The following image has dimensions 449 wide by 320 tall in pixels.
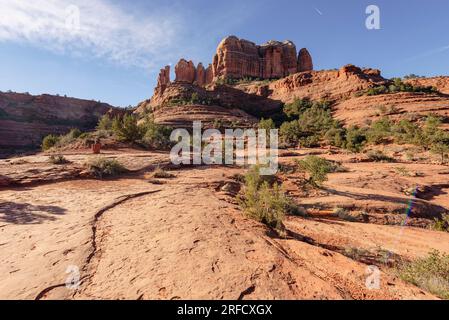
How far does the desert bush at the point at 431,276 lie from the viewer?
3.37 metres

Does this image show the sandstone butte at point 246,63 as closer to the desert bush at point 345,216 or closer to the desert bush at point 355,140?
the desert bush at point 355,140

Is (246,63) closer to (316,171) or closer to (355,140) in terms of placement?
(355,140)

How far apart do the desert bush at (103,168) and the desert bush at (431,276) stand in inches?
428

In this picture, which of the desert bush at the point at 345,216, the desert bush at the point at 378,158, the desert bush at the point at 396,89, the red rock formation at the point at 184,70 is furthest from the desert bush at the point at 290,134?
the red rock formation at the point at 184,70

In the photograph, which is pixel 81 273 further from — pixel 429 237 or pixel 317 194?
pixel 317 194

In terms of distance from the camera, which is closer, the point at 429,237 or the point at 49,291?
the point at 49,291

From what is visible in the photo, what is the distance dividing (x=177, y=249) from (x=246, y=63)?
82729mm

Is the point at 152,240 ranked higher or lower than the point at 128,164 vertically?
lower

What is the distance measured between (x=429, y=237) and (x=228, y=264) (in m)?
6.35

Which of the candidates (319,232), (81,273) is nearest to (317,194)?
(319,232)

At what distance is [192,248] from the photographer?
166 inches

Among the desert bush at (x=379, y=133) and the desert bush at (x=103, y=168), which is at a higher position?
the desert bush at (x=379, y=133)

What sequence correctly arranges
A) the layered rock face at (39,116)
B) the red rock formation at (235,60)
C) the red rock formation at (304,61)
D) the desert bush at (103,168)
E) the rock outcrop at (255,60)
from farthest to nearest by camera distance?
Result: the red rock formation at (304,61) → the rock outcrop at (255,60) → the red rock formation at (235,60) → the layered rock face at (39,116) → the desert bush at (103,168)

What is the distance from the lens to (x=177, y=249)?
4180 mm
